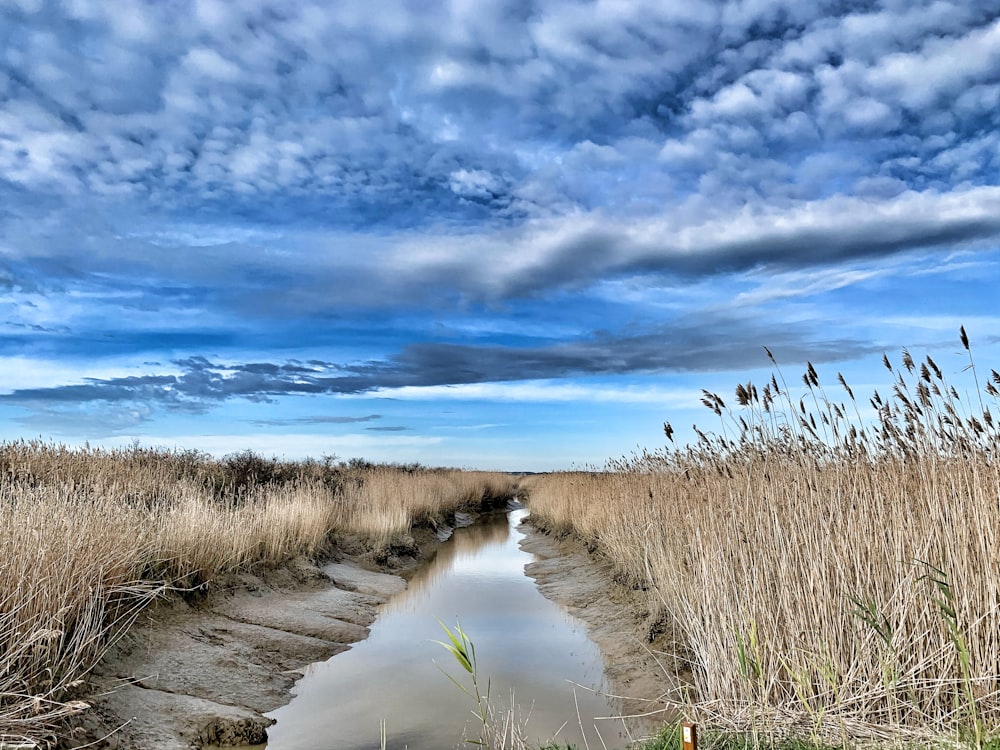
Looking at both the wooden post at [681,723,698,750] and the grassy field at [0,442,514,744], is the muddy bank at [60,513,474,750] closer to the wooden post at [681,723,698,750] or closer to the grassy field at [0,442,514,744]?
the grassy field at [0,442,514,744]

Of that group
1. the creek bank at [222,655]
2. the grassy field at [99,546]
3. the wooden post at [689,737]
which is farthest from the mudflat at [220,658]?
the wooden post at [689,737]

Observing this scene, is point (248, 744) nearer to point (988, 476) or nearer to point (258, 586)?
point (258, 586)

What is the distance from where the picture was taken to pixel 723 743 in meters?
4.41

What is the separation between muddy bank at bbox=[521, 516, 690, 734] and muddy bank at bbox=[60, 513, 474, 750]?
3.04 metres

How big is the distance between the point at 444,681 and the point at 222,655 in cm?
233

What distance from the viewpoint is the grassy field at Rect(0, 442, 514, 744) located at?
5023mm

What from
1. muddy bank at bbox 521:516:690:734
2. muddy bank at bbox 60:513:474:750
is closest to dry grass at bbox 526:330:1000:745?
muddy bank at bbox 521:516:690:734

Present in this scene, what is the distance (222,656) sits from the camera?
7223 millimetres

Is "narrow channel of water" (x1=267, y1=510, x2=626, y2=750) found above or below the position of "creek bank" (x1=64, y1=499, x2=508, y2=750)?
below

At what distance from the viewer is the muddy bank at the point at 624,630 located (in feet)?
20.3

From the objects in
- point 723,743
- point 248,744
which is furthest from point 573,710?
point 248,744

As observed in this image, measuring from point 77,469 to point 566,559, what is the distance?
416 inches

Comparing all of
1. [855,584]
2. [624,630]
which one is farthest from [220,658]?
[855,584]

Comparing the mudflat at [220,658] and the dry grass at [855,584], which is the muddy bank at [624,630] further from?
the mudflat at [220,658]
